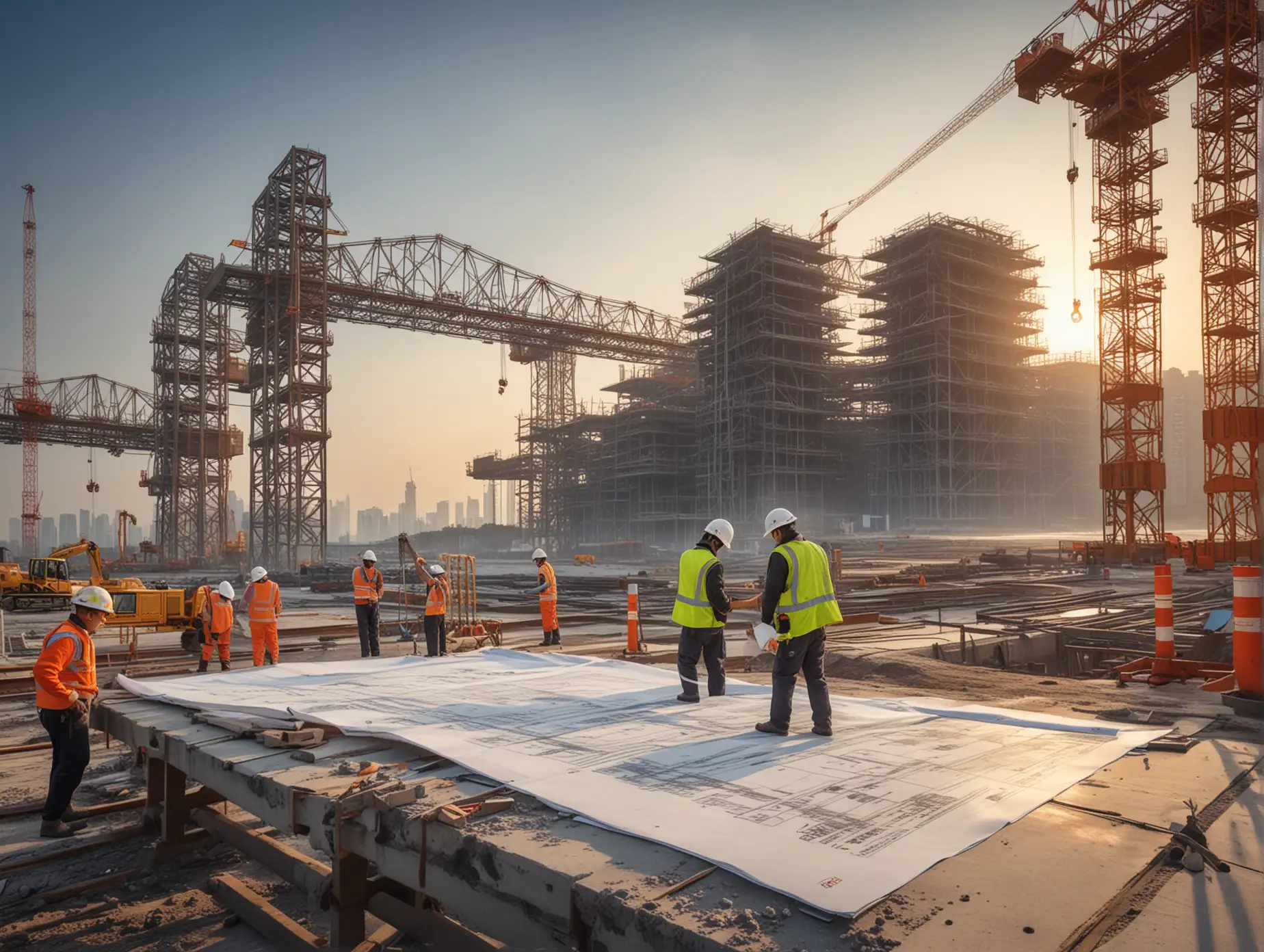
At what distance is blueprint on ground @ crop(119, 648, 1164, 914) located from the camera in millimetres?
2797

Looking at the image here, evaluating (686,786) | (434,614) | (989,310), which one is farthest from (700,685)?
(989,310)

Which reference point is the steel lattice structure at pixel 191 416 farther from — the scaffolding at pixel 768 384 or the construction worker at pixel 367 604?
the construction worker at pixel 367 604

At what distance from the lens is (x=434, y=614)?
1043 cm

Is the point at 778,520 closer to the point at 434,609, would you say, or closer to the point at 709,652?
the point at 709,652

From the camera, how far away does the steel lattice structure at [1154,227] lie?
26.1 metres

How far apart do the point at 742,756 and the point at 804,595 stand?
1296mm

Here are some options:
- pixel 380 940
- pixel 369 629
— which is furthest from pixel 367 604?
pixel 380 940

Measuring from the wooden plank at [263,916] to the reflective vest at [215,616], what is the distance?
658 centimetres

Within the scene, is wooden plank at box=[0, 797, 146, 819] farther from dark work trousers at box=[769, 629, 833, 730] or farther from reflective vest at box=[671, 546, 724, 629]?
dark work trousers at box=[769, 629, 833, 730]

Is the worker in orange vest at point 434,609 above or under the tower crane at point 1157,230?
under

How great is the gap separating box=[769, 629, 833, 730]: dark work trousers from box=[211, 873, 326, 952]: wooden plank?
273 centimetres

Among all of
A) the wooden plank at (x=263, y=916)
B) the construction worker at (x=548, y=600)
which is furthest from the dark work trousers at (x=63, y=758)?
the construction worker at (x=548, y=600)

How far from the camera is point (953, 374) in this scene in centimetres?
5484

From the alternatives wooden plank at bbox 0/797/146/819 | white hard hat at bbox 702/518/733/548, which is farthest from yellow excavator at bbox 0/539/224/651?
white hard hat at bbox 702/518/733/548
